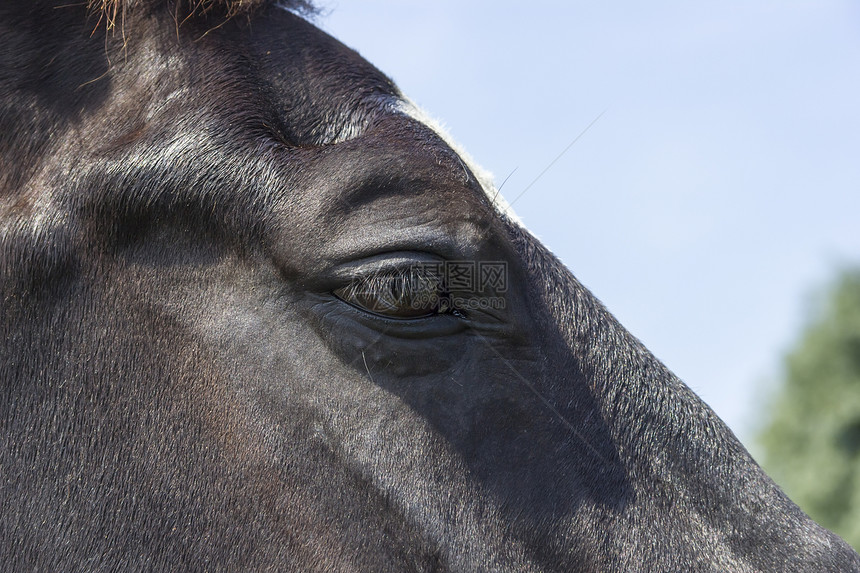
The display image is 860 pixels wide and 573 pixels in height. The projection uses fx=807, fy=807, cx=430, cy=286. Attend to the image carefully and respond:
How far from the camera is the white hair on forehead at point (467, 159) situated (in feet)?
8.95

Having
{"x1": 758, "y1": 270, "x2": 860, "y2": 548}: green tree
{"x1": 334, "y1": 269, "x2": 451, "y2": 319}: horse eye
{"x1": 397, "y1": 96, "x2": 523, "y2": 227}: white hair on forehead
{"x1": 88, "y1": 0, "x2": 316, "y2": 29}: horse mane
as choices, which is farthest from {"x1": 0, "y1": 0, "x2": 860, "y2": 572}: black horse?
{"x1": 758, "y1": 270, "x2": 860, "y2": 548}: green tree

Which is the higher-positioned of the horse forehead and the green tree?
the horse forehead

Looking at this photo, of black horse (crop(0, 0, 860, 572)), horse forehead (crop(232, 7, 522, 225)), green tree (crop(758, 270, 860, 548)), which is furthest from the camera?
Result: green tree (crop(758, 270, 860, 548))

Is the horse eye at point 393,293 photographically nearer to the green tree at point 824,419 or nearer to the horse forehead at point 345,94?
the horse forehead at point 345,94

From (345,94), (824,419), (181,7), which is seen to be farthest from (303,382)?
(824,419)

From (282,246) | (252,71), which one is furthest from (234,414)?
(252,71)

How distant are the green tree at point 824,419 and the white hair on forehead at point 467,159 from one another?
2455 cm

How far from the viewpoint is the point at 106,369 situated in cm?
238

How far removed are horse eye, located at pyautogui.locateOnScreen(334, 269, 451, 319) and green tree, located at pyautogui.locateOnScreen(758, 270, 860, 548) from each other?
2494 centimetres

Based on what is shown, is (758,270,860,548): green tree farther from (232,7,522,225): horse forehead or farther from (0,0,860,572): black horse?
(232,7,522,225): horse forehead

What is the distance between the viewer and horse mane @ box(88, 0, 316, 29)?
2.68 m

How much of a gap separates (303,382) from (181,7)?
55.9 inches

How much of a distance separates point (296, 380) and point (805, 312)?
37220mm

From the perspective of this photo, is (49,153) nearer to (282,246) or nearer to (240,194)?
(240,194)
